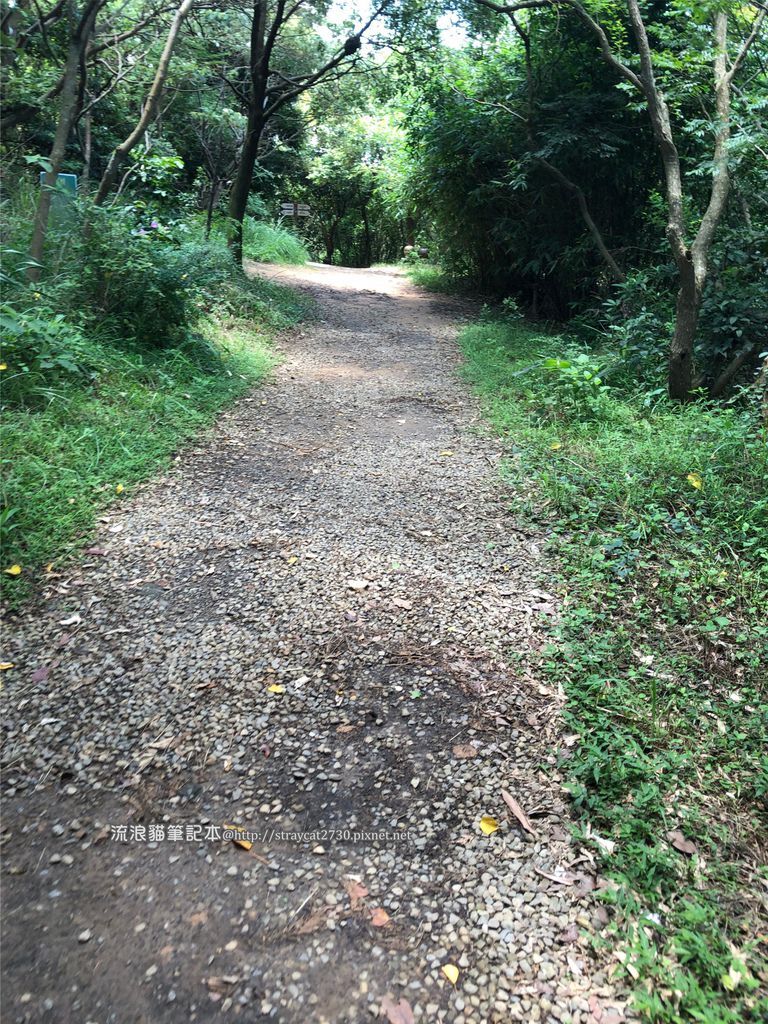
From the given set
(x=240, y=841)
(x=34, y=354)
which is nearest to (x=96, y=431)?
(x=34, y=354)

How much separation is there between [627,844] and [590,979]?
0.43 meters

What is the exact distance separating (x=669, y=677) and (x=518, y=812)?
2.99 ft

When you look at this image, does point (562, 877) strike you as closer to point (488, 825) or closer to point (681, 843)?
point (488, 825)

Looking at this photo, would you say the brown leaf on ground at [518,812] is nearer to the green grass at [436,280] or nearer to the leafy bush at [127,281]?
the leafy bush at [127,281]

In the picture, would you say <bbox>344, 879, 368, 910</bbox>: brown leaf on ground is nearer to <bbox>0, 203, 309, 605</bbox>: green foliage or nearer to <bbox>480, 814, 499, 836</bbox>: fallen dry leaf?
<bbox>480, 814, 499, 836</bbox>: fallen dry leaf

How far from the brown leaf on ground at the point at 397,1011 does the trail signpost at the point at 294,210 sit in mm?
19405

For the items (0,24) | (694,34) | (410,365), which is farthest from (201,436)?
(694,34)

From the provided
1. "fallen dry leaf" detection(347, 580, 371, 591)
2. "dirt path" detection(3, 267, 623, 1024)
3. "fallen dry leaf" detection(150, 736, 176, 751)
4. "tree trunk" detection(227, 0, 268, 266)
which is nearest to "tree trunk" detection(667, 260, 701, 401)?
"dirt path" detection(3, 267, 623, 1024)

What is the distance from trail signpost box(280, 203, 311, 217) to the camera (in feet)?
62.2

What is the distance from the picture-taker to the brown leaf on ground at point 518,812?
2098 mm

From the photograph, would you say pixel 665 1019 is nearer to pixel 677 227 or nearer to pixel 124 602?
Result: pixel 124 602

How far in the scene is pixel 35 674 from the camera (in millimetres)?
2590

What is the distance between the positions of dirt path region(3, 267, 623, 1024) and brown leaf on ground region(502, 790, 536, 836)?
0.08ft

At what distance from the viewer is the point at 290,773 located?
2258mm
